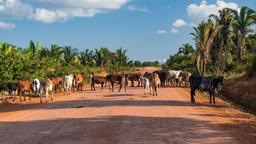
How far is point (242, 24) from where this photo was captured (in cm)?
6291

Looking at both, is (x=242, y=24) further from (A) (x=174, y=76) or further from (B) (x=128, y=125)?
(B) (x=128, y=125)

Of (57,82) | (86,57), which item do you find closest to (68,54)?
(86,57)

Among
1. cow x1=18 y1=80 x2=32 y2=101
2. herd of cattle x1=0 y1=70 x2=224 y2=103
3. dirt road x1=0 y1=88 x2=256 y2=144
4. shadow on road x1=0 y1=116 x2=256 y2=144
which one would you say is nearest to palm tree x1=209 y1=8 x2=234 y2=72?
herd of cattle x1=0 y1=70 x2=224 y2=103

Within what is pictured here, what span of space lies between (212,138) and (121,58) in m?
82.8

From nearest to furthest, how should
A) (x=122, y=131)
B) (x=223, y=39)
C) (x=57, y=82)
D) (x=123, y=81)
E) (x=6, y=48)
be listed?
(x=122, y=131) → (x=6, y=48) → (x=57, y=82) → (x=123, y=81) → (x=223, y=39)

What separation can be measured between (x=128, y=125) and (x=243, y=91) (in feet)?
47.7

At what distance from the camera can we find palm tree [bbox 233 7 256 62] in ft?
204

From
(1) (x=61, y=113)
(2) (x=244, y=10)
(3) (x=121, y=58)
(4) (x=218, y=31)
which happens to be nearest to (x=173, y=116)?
(1) (x=61, y=113)

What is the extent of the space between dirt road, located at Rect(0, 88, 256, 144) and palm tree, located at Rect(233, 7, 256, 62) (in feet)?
137

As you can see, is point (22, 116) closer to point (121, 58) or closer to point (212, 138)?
point (212, 138)

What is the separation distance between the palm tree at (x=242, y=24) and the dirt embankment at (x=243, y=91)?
28.9 m

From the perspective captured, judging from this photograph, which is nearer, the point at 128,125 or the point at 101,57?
the point at 128,125

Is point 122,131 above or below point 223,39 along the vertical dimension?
below

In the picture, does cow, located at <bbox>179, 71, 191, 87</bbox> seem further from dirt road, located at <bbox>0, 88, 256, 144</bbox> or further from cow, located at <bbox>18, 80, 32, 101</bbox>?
dirt road, located at <bbox>0, 88, 256, 144</bbox>
